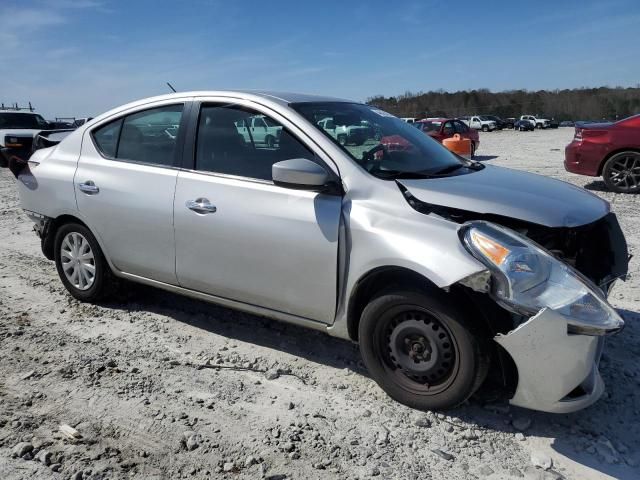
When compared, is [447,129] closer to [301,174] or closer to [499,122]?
[301,174]

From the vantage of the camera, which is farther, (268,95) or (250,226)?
(268,95)

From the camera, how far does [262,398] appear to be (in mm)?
3158

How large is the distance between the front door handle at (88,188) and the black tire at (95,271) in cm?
33

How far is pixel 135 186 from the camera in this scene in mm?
3893

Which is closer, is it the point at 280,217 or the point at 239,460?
Answer: the point at 239,460

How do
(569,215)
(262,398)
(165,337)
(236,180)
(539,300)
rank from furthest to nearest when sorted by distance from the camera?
(165,337) < (236,180) < (262,398) < (569,215) < (539,300)

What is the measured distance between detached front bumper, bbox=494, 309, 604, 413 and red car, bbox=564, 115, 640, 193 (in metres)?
7.85

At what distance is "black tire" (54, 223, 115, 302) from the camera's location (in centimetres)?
431

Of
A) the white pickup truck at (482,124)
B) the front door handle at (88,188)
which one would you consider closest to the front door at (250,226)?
the front door handle at (88,188)

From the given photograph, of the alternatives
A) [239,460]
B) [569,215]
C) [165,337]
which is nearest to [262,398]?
[239,460]

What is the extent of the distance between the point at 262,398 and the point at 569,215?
2.00 m

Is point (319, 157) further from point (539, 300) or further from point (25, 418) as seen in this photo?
point (25, 418)

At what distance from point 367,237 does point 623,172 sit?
8151 mm

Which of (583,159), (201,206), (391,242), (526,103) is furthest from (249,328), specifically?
(526,103)
